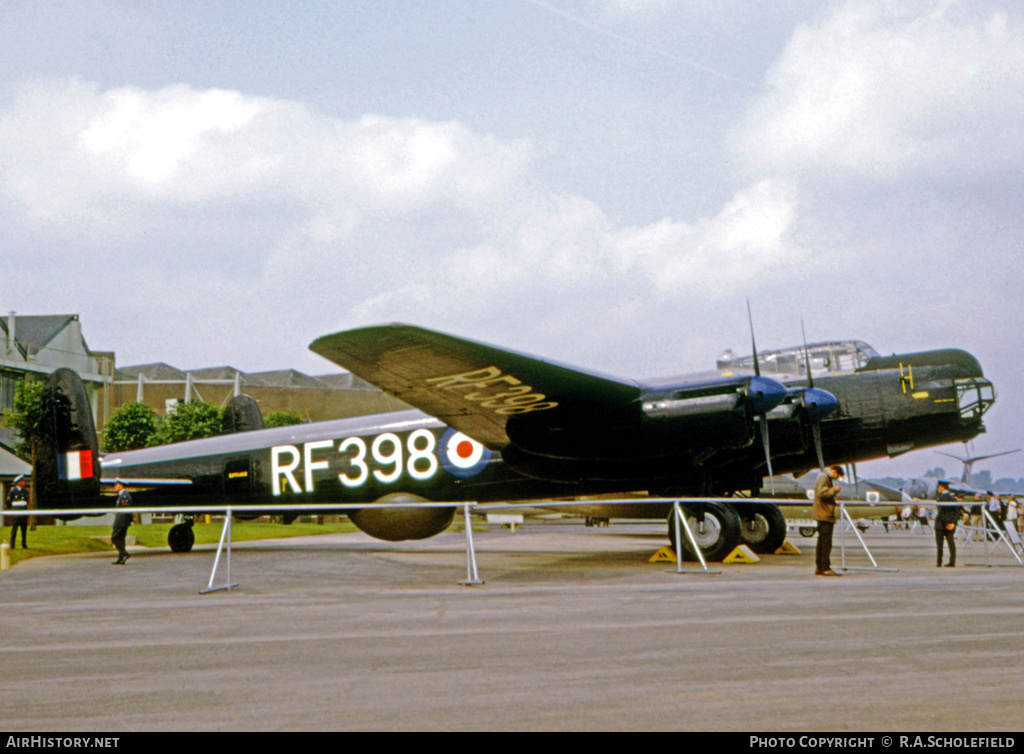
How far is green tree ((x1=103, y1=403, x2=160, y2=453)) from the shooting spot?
5209 cm

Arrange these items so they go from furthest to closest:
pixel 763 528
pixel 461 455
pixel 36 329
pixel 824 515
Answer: pixel 36 329 < pixel 763 528 < pixel 461 455 < pixel 824 515

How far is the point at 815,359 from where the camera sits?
56.4 ft

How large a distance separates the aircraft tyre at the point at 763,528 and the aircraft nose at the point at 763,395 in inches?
185

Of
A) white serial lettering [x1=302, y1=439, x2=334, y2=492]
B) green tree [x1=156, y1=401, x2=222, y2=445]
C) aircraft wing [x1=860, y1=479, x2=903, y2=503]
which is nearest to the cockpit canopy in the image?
white serial lettering [x1=302, y1=439, x2=334, y2=492]

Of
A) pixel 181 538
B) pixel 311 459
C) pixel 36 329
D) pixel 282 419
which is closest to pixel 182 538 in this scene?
pixel 181 538

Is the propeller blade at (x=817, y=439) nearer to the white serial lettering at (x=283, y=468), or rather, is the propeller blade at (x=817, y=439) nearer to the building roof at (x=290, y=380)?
the white serial lettering at (x=283, y=468)

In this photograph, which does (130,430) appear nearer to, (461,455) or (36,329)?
(36,329)

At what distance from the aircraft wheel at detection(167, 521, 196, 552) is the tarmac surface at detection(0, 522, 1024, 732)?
841 centimetres

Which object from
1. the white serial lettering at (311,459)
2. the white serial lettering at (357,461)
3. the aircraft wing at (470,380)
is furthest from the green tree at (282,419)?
the aircraft wing at (470,380)

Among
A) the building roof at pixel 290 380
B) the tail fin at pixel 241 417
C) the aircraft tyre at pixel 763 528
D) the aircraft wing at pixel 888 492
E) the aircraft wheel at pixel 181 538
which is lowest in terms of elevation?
the aircraft wing at pixel 888 492

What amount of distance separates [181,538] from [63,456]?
3.44 metres

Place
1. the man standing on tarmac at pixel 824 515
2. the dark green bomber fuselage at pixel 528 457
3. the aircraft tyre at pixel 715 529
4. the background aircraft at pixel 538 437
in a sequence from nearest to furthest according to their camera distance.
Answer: the man standing on tarmac at pixel 824 515
the background aircraft at pixel 538 437
the aircraft tyre at pixel 715 529
the dark green bomber fuselage at pixel 528 457

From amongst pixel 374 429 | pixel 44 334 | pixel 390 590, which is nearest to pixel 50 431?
pixel 374 429

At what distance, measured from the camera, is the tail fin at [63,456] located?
17.7 meters
